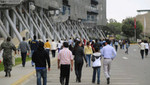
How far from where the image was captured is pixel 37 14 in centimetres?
5216

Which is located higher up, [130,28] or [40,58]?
[40,58]

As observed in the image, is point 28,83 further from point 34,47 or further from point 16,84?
point 34,47

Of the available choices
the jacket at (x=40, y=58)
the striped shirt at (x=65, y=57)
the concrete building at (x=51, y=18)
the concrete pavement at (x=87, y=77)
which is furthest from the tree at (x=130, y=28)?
the jacket at (x=40, y=58)

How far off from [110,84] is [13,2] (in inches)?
810

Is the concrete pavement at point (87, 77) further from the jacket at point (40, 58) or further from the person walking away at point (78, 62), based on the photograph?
the jacket at point (40, 58)

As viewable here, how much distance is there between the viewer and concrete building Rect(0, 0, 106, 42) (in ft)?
127

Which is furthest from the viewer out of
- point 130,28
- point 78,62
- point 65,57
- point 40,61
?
point 130,28

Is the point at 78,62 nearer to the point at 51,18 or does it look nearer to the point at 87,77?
the point at 87,77

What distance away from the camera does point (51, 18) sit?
6359 cm

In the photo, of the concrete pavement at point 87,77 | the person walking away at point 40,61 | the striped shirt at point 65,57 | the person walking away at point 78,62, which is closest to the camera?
the person walking away at point 40,61

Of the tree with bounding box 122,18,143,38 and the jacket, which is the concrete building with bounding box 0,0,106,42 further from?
the jacket

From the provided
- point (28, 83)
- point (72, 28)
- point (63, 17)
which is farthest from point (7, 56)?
point (72, 28)

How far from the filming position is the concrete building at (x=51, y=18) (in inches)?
1518

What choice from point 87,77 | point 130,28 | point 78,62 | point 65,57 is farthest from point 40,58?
point 130,28
